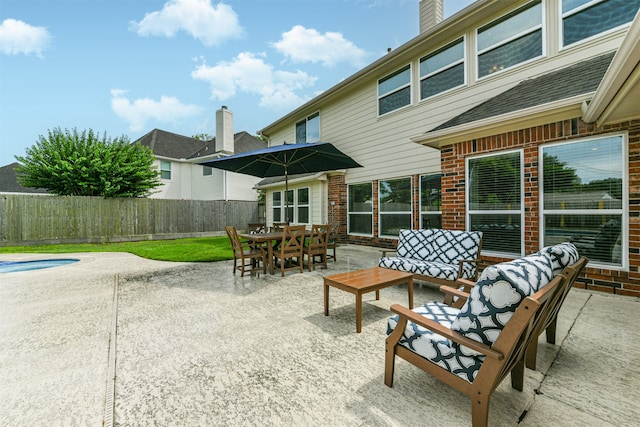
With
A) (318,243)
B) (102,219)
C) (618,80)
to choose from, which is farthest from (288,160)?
(102,219)

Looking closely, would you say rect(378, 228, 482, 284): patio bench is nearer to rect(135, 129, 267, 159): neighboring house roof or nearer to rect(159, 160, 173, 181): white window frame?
rect(135, 129, 267, 159): neighboring house roof

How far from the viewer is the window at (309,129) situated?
11663mm

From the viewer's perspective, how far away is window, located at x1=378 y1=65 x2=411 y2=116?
26.9 ft

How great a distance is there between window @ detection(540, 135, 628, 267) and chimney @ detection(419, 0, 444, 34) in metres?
5.86

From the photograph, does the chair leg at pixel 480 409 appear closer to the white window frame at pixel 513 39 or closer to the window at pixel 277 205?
the white window frame at pixel 513 39

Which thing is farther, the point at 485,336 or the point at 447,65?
the point at 447,65

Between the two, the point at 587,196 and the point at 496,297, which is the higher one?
the point at 587,196

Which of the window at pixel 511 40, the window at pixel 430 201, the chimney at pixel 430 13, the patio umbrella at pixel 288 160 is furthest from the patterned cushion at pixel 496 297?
the chimney at pixel 430 13

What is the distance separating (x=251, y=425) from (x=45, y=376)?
206 cm

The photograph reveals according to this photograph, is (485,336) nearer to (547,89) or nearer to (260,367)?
(260,367)

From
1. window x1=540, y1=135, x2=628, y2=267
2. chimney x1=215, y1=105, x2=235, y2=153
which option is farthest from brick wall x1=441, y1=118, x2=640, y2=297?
chimney x1=215, y1=105, x2=235, y2=153

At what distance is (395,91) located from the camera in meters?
8.53

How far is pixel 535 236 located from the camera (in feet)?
16.0

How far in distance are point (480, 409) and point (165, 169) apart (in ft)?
69.2
